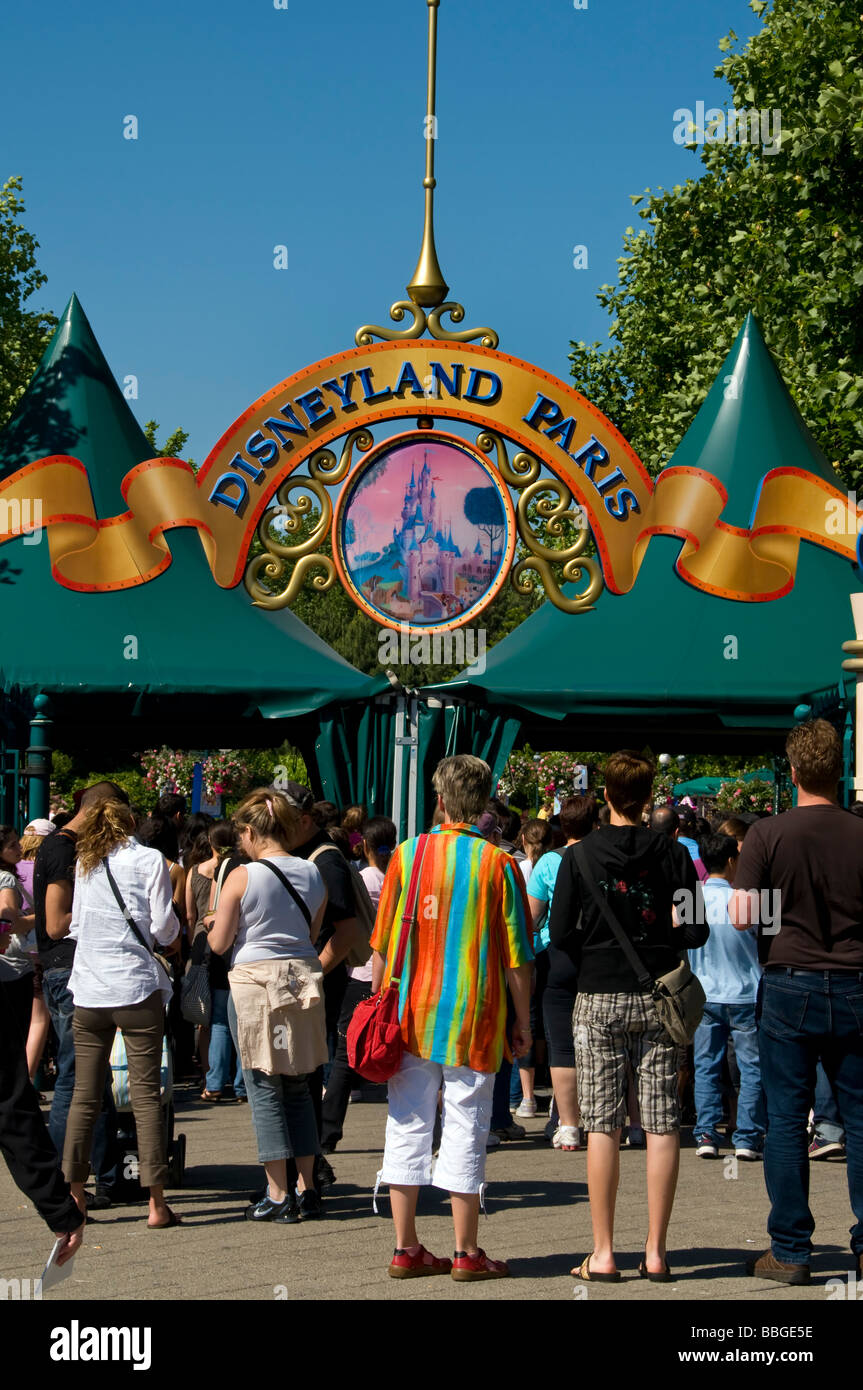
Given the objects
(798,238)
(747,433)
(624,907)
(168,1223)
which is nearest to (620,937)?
(624,907)

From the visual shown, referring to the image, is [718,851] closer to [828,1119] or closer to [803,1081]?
[828,1119]

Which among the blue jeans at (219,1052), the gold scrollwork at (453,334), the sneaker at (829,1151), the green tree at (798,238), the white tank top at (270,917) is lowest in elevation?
the sneaker at (829,1151)

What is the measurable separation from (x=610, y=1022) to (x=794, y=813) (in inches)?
37.5

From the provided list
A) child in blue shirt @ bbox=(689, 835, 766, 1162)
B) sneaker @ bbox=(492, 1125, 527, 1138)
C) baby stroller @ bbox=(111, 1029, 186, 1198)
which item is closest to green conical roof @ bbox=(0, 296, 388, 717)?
sneaker @ bbox=(492, 1125, 527, 1138)

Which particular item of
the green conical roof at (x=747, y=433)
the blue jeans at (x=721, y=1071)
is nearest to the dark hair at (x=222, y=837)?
the blue jeans at (x=721, y=1071)

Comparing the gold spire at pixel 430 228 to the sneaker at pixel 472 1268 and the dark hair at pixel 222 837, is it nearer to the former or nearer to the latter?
the dark hair at pixel 222 837

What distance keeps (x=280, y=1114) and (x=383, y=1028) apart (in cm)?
108

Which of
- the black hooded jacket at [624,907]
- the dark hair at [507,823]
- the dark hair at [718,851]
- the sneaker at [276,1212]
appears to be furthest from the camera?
the dark hair at [507,823]

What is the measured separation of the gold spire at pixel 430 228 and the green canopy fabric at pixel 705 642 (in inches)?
100.0

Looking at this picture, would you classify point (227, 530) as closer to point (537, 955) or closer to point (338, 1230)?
point (537, 955)

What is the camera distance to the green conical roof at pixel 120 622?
1259 centimetres

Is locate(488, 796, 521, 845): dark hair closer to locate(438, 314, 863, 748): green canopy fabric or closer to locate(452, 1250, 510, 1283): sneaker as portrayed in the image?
locate(438, 314, 863, 748): green canopy fabric

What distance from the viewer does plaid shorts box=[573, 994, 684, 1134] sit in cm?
524

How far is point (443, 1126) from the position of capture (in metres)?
5.36
